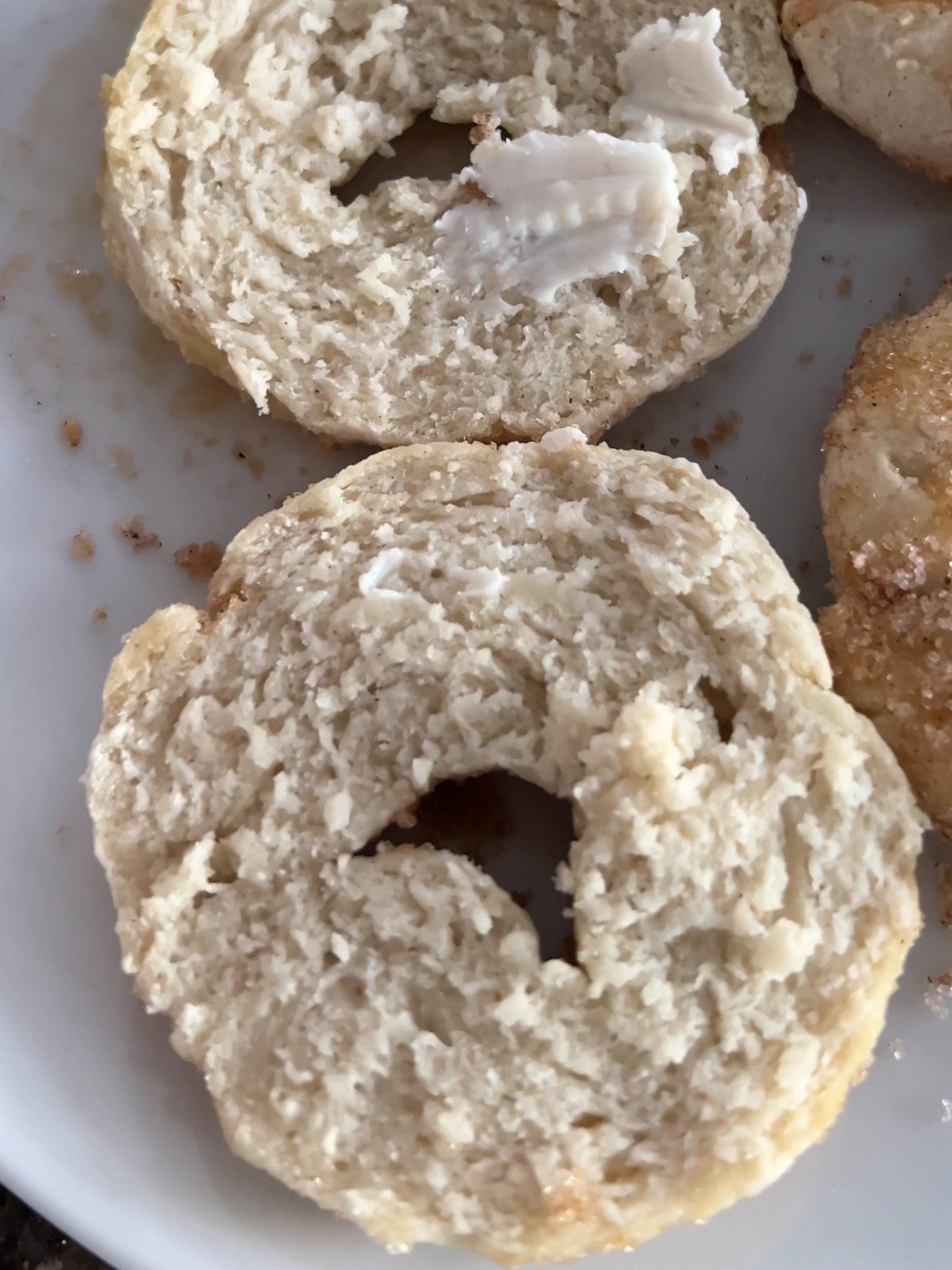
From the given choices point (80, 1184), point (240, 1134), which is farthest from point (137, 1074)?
point (240, 1134)

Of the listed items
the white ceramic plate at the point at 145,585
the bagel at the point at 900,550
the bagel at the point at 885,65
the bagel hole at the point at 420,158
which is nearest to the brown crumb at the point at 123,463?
the white ceramic plate at the point at 145,585

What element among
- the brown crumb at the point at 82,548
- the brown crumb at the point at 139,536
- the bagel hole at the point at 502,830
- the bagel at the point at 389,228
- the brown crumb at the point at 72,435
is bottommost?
the bagel hole at the point at 502,830

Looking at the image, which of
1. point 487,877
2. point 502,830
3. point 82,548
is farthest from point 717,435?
point 82,548

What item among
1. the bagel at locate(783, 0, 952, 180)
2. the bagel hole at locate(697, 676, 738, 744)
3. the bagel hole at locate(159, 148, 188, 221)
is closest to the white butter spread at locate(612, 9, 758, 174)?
the bagel at locate(783, 0, 952, 180)

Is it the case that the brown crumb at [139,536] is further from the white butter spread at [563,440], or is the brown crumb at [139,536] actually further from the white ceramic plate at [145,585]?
the white butter spread at [563,440]

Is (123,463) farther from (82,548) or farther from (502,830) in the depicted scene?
(502,830)

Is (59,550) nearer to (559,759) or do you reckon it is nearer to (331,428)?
Answer: (331,428)
